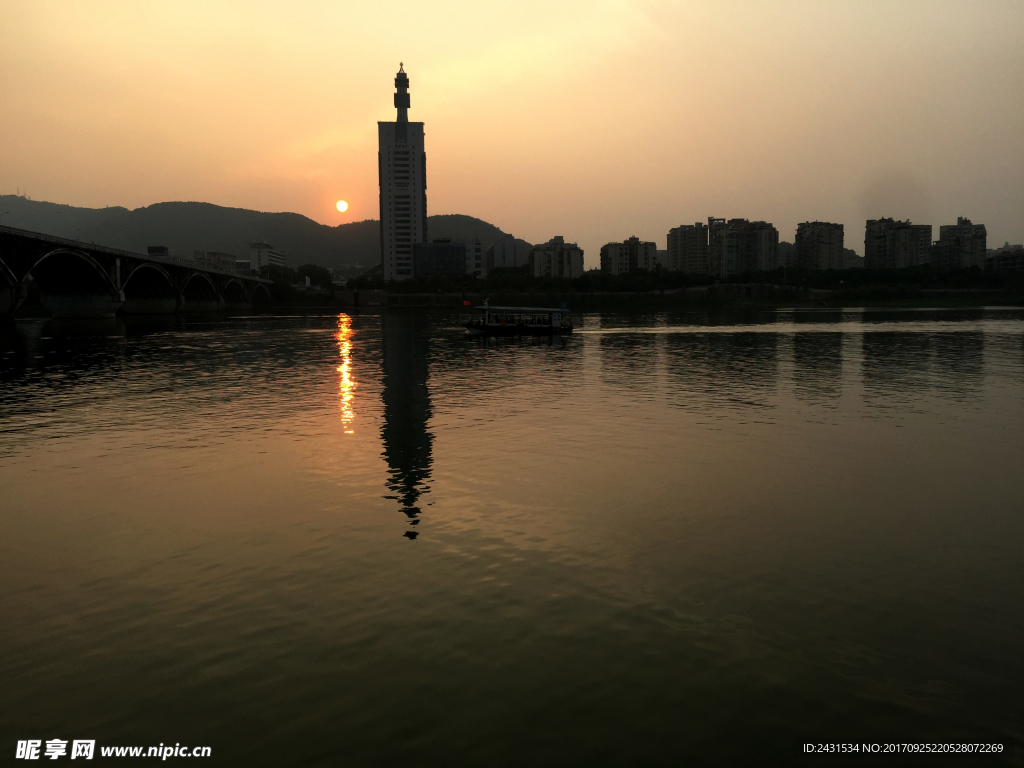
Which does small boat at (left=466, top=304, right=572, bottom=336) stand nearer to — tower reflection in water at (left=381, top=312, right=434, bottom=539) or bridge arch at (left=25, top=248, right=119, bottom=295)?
tower reflection in water at (left=381, top=312, right=434, bottom=539)

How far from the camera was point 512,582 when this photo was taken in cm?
1408

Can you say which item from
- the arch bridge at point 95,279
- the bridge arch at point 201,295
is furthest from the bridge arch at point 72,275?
the bridge arch at point 201,295

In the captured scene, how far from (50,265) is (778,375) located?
112438 mm

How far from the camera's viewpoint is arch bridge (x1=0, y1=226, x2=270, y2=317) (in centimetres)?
9606

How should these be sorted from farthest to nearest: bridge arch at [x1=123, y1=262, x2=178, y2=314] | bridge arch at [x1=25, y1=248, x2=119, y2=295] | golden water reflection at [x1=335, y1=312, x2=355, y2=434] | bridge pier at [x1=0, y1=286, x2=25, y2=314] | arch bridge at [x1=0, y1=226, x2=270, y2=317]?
bridge arch at [x1=123, y1=262, x2=178, y2=314], bridge arch at [x1=25, y1=248, x2=119, y2=295], bridge pier at [x1=0, y1=286, x2=25, y2=314], arch bridge at [x1=0, y1=226, x2=270, y2=317], golden water reflection at [x1=335, y1=312, x2=355, y2=434]

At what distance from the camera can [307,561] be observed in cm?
1535

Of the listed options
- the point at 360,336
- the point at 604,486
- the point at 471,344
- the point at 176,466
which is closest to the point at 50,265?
the point at 360,336

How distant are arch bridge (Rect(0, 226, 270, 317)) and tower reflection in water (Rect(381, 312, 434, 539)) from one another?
205 ft

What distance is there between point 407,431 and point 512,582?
669 inches

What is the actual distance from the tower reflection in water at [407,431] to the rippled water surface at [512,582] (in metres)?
0.20

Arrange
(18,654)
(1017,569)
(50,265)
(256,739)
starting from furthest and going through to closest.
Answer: (50,265) → (1017,569) → (18,654) → (256,739)

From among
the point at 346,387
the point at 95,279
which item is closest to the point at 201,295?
the point at 95,279

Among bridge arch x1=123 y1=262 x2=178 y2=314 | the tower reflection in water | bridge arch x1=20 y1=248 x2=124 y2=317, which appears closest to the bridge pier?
bridge arch x1=20 y1=248 x2=124 y2=317

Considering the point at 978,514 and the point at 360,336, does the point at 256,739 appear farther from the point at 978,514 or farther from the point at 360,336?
the point at 360,336
